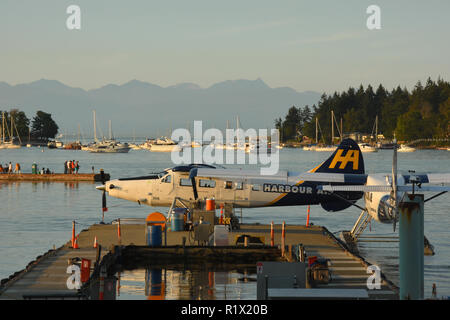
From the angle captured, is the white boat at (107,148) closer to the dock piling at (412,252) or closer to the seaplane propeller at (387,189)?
the seaplane propeller at (387,189)

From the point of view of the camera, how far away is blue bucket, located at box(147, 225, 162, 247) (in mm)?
23823

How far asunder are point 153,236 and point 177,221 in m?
3.64

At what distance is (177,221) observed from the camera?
2745cm

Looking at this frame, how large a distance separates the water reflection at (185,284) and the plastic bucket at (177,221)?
481 centimetres

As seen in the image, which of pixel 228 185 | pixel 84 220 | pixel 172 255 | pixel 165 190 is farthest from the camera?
pixel 84 220

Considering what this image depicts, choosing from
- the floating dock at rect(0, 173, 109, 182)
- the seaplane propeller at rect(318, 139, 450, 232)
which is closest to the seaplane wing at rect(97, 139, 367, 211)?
the seaplane propeller at rect(318, 139, 450, 232)

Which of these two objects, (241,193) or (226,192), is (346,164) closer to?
(241,193)

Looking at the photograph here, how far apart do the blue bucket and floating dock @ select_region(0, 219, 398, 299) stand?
270 millimetres

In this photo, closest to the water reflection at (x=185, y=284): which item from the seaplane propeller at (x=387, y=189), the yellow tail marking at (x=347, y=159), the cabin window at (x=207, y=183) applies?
the seaplane propeller at (x=387, y=189)

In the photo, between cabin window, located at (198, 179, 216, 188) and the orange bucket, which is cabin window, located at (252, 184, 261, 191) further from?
the orange bucket

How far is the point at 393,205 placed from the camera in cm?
2414

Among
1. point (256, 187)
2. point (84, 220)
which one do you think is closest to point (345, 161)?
point (256, 187)
